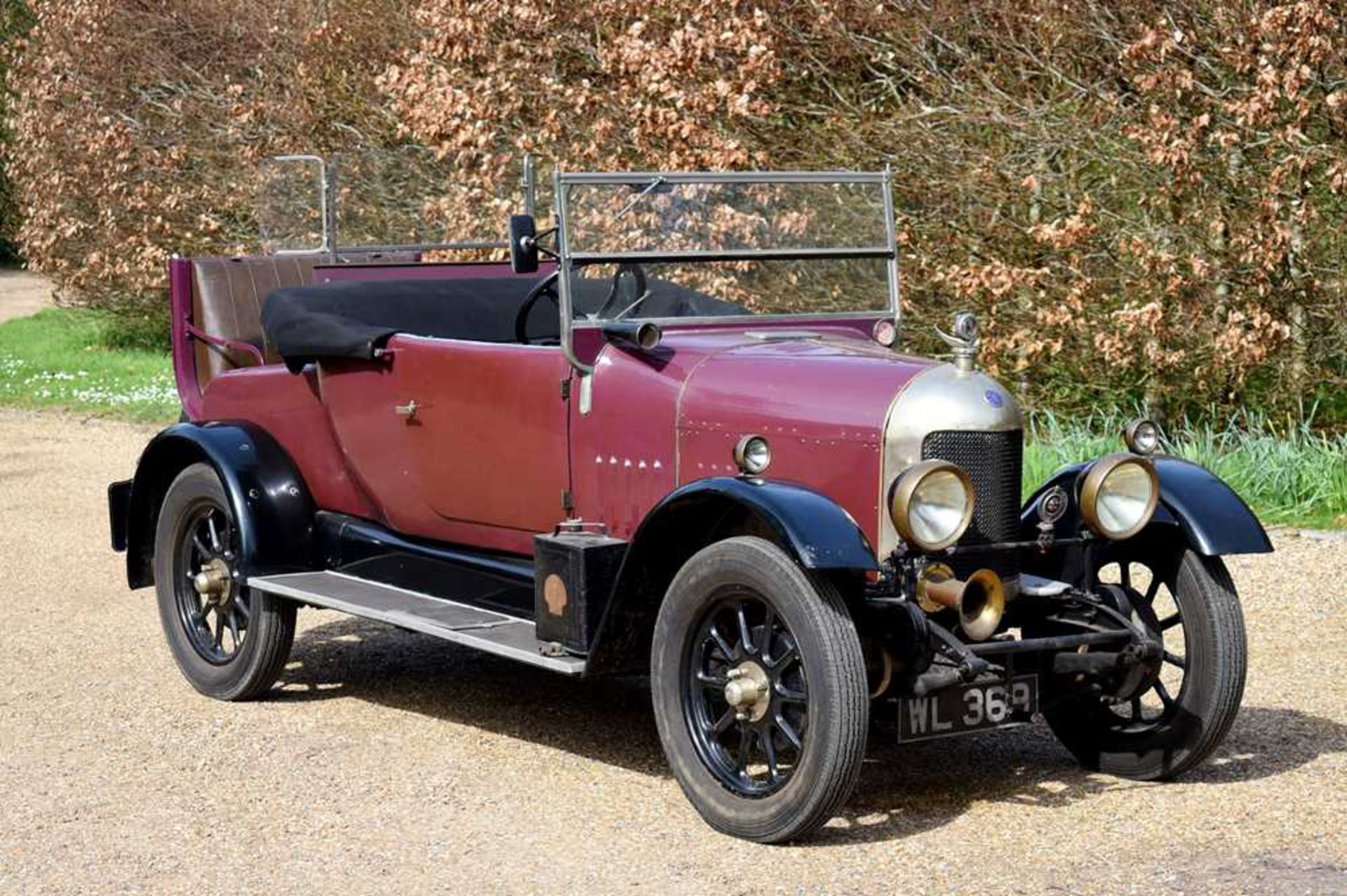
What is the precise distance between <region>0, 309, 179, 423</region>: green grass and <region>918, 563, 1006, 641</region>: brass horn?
34.6 feet

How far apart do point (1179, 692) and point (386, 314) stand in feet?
9.39

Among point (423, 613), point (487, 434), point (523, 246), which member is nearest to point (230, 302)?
point (487, 434)

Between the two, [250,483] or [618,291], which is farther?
[250,483]

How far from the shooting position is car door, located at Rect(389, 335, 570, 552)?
18.5ft

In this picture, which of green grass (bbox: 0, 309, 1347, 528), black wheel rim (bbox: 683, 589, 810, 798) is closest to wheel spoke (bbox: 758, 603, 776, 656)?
black wheel rim (bbox: 683, 589, 810, 798)

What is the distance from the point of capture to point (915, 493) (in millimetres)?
4723

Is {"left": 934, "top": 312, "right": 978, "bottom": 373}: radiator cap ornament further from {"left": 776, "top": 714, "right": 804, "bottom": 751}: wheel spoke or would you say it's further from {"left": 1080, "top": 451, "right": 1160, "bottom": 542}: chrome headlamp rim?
{"left": 776, "top": 714, "right": 804, "bottom": 751}: wheel spoke

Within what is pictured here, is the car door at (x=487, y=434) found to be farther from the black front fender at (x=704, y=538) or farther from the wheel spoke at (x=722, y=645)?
the wheel spoke at (x=722, y=645)

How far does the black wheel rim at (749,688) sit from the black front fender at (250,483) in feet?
6.22

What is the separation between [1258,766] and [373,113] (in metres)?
12.6

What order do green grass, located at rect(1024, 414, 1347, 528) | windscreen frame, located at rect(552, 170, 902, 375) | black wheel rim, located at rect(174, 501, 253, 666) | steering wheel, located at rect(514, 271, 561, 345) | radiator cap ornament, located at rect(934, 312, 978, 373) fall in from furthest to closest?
green grass, located at rect(1024, 414, 1347, 528) < black wheel rim, located at rect(174, 501, 253, 666) < steering wheel, located at rect(514, 271, 561, 345) < windscreen frame, located at rect(552, 170, 902, 375) < radiator cap ornament, located at rect(934, 312, 978, 373)

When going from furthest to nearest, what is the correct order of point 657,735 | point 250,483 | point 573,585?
1. point 250,483
2. point 657,735
3. point 573,585

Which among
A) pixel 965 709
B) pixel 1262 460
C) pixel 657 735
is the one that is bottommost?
pixel 657 735

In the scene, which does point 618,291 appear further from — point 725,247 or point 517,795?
point 517,795
